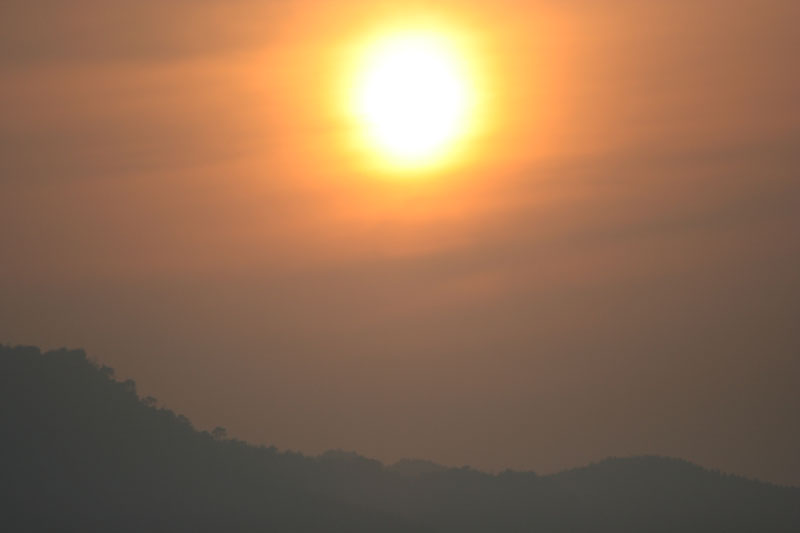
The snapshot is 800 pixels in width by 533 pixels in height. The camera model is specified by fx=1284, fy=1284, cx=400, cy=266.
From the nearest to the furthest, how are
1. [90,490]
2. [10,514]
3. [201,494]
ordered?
[10,514] < [90,490] < [201,494]

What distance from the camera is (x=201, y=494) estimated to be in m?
196

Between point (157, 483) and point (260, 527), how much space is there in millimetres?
17115

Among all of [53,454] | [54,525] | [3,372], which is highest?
[3,372]

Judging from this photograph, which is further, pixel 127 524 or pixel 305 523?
pixel 305 523

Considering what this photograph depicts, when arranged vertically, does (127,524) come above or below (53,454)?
below

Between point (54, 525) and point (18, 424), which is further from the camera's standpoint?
point (18, 424)

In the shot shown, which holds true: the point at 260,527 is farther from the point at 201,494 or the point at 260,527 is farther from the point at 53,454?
the point at 53,454

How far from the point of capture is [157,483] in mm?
193375

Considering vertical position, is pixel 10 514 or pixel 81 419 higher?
pixel 81 419

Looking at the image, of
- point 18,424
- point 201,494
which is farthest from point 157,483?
point 18,424

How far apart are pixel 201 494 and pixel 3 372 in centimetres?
3613

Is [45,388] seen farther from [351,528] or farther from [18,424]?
[351,528]

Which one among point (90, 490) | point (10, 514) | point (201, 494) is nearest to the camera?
point (10, 514)

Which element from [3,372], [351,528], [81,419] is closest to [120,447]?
[81,419]
